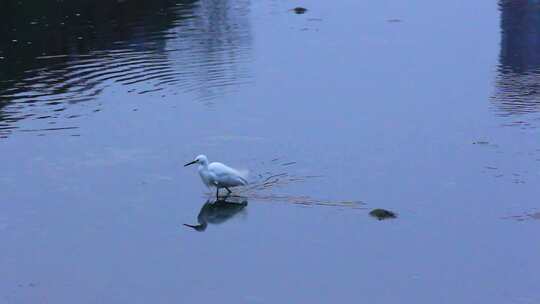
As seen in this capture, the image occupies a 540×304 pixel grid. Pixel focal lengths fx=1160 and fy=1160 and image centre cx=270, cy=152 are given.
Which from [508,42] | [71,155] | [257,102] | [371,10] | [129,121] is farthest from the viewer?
[371,10]

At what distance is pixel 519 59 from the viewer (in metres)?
27.0

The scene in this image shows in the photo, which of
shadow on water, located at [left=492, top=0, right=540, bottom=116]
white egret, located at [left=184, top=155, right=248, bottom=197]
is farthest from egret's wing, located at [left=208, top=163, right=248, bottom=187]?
shadow on water, located at [left=492, top=0, right=540, bottom=116]

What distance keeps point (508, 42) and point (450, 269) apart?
14.8 m

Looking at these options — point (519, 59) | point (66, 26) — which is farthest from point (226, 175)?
point (66, 26)

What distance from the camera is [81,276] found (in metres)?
15.4

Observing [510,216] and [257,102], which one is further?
[257,102]

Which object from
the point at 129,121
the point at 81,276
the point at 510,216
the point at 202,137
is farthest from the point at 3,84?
the point at 510,216

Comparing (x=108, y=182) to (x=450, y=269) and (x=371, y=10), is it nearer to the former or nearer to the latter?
(x=450, y=269)

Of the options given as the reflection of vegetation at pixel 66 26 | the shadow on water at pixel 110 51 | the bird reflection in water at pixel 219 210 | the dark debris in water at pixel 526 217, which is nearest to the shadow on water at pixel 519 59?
the dark debris in water at pixel 526 217

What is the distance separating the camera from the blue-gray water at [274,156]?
15.3m

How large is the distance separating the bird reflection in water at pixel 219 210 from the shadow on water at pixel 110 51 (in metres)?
5.41

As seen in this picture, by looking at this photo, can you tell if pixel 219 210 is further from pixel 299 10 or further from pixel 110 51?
pixel 299 10

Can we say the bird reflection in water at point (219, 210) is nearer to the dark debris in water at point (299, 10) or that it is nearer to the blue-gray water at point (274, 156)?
the blue-gray water at point (274, 156)

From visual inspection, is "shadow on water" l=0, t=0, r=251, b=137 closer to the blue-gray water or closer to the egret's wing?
the blue-gray water
